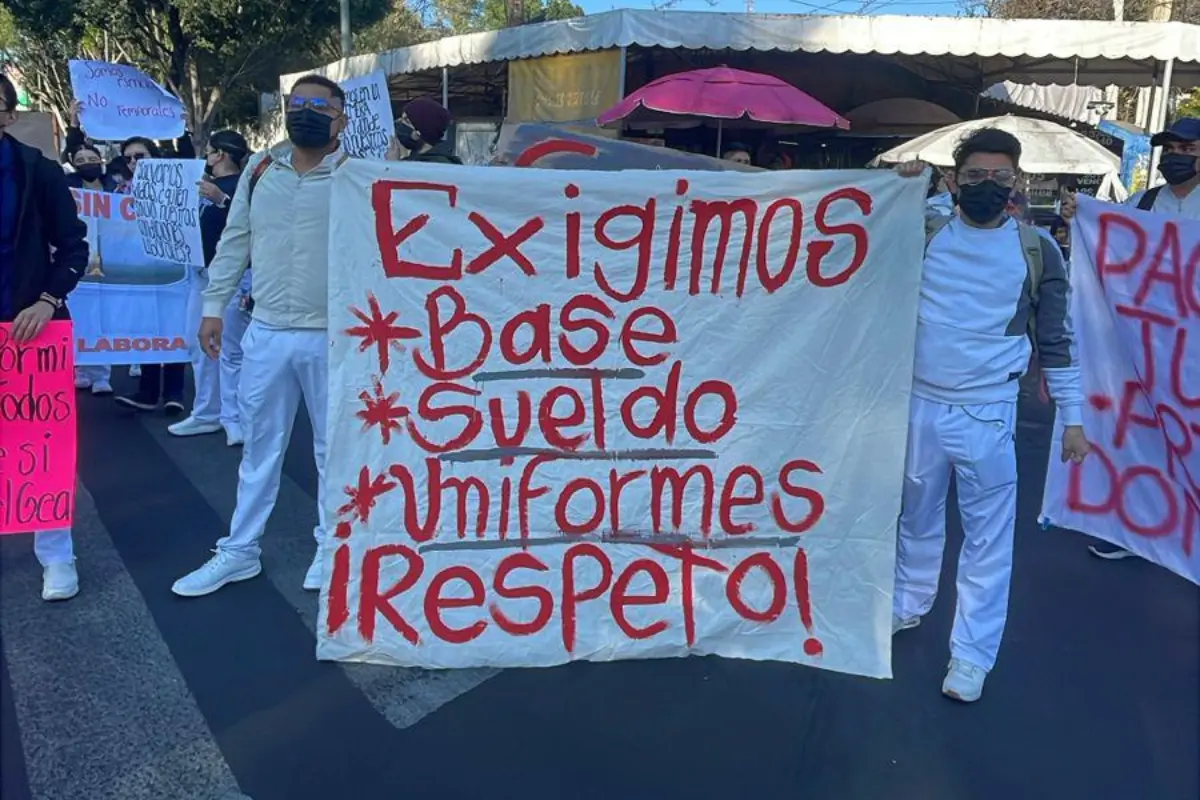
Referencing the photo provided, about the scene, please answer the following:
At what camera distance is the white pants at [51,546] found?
372 cm

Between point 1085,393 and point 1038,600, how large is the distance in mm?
924

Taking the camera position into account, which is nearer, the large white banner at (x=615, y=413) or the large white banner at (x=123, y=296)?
the large white banner at (x=615, y=413)

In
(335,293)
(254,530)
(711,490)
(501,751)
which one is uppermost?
(335,293)

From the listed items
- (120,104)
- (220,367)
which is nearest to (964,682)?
(220,367)

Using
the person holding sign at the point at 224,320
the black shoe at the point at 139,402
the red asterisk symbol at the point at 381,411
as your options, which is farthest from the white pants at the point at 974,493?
the black shoe at the point at 139,402

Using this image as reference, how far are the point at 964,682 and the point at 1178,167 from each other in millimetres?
2601

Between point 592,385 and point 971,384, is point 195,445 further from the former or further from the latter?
point 971,384

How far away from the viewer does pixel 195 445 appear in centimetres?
588

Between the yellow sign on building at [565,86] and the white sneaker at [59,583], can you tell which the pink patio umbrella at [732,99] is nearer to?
the yellow sign on building at [565,86]

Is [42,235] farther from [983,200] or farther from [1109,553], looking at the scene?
[1109,553]

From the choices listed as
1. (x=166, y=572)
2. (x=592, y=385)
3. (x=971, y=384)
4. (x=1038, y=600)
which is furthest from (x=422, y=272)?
(x=1038, y=600)

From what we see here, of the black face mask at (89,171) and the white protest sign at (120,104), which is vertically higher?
the white protest sign at (120,104)

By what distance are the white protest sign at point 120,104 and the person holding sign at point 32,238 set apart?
594cm

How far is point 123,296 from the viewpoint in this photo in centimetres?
638
